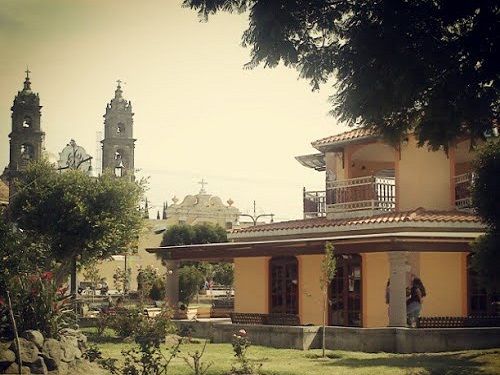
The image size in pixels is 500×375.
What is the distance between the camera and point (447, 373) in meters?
16.1

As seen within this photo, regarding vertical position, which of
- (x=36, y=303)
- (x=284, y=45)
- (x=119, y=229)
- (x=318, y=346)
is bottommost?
(x=318, y=346)

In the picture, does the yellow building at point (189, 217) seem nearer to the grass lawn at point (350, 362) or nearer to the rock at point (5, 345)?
the grass lawn at point (350, 362)

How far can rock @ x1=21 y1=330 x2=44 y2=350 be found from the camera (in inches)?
640

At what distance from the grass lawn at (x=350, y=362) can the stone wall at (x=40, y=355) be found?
2120 millimetres

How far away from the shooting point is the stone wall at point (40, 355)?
Answer: 1541 cm

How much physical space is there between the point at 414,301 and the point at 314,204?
7.97 m

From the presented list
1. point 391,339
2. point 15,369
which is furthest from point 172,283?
point 15,369

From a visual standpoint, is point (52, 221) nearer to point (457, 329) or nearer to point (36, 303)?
point (36, 303)

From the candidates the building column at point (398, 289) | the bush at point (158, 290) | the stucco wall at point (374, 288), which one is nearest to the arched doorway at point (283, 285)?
the stucco wall at point (374, 288)

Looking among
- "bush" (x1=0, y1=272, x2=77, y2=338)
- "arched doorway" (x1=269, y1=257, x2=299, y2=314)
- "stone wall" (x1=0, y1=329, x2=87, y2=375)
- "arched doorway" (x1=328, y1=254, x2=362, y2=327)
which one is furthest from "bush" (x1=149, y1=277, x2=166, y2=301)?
"stone wall" (x1=0, y1=329, x2=87, y2=375)

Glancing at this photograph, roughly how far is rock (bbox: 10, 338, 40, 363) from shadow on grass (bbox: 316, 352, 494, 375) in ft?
21.0

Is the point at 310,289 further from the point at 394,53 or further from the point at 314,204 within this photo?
the point at 394,53

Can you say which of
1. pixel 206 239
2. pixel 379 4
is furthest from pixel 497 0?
pixel 206 239

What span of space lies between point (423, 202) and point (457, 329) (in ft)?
18.8
